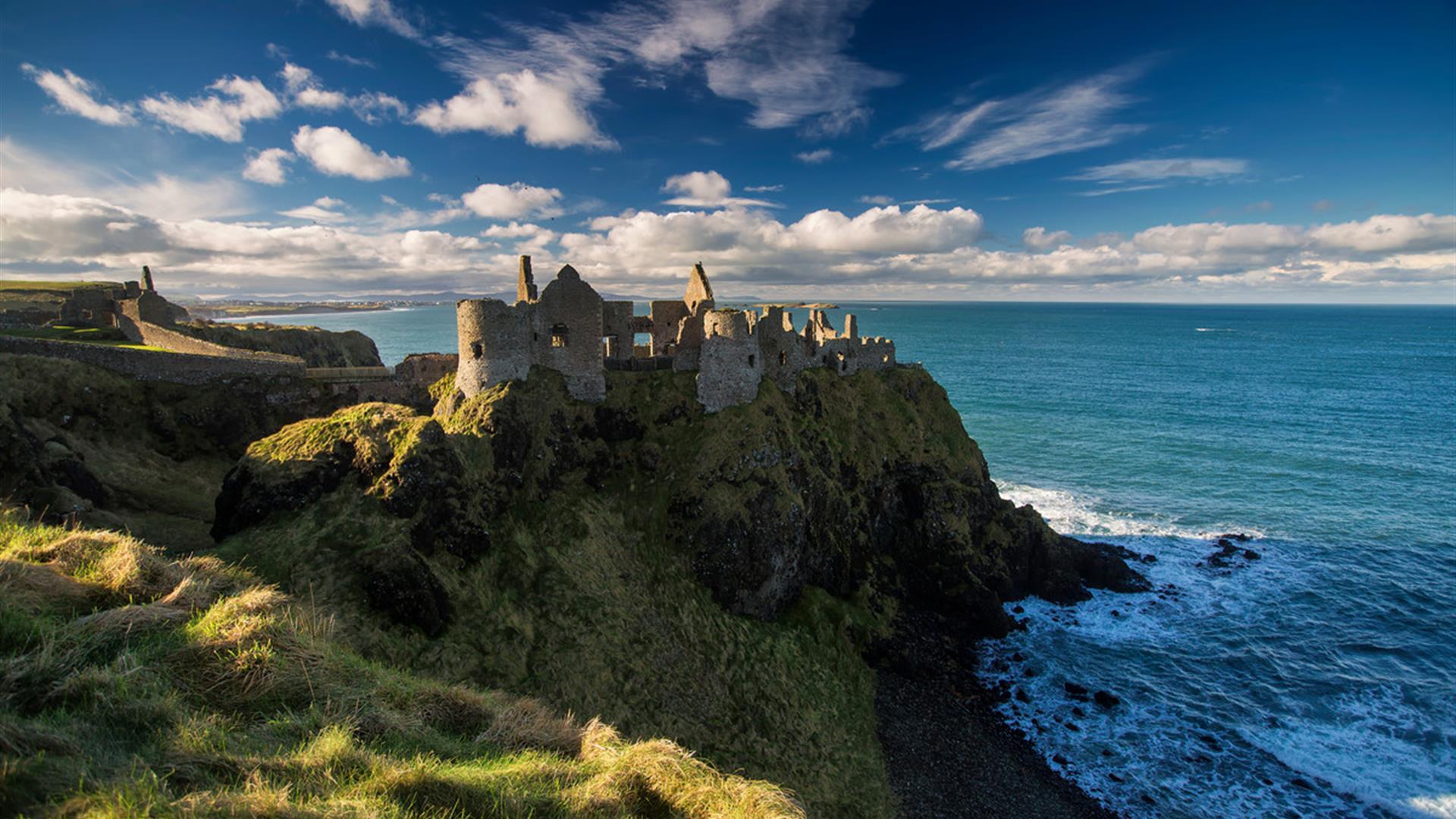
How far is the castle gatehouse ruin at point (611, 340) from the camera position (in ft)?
104

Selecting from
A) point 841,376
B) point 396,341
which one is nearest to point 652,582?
point 841,376

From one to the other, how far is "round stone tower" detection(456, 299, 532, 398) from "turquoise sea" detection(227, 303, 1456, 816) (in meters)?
31.9

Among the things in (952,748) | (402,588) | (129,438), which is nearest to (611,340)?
(402,588)

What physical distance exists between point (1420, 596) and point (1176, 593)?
15556mm

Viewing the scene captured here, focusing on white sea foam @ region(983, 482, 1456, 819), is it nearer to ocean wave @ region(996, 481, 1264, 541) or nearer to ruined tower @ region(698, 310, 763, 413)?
ocean wave @ region(996, 481, 1264, 541)

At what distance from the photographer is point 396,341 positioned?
634 feet

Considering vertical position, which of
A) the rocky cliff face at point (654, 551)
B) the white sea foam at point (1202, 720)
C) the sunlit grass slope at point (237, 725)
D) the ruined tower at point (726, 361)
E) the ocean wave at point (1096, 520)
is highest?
the ruined tower at point (726, 361)

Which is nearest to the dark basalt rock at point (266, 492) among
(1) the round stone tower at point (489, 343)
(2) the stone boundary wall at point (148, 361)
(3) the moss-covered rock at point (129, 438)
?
(3) the moss-covered rock at point (129, 438)

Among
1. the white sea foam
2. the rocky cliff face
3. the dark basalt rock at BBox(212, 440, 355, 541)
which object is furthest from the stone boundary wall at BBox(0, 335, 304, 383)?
the white sea foam

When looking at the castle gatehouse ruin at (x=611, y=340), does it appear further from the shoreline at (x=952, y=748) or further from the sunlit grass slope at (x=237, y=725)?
the sunlit grass slope at (x=237, y=725)

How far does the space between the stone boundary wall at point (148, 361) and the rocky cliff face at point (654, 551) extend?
14761 mm

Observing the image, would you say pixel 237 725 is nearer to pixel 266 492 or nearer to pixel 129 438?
pixel 266 492

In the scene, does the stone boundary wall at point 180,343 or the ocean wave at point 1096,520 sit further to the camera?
the ocean wave at point 1096,520

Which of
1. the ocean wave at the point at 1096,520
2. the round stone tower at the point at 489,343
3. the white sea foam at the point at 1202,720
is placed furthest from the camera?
the ocean wave at the point at 1096,520
